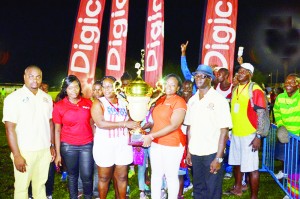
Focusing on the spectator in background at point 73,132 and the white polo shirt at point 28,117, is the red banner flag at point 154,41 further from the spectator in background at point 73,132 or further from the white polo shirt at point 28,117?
the white polo shirt at point 28,117

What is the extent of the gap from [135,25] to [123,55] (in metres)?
32.7

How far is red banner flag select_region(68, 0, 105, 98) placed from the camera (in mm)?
9086

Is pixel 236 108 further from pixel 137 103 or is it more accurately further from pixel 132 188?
pixel 132 188

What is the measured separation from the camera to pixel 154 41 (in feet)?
29.8

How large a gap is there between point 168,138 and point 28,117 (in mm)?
1750

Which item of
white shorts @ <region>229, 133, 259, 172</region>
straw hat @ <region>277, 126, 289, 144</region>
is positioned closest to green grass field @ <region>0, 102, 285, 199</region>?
white shorts @ <region>229, 133, 259, 172</region>

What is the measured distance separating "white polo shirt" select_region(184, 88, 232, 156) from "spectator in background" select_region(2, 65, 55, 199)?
1.92 metres

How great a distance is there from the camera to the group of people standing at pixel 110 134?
3.92m

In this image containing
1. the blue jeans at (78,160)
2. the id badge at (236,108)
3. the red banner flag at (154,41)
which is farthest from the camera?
the red banner flag at (154,41)

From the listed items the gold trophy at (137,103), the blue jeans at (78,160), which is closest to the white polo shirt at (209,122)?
the gold trophy at (137,103)

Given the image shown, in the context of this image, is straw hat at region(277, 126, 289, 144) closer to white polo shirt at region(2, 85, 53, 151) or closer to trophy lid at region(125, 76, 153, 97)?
trophy lid at region(125, 76, 153, 97)

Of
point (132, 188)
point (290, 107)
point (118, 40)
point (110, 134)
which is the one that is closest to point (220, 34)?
point (290, 107)

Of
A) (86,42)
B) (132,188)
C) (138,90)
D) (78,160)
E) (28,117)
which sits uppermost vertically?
(86,42)

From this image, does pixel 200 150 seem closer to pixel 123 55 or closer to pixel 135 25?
pixel 123 55
